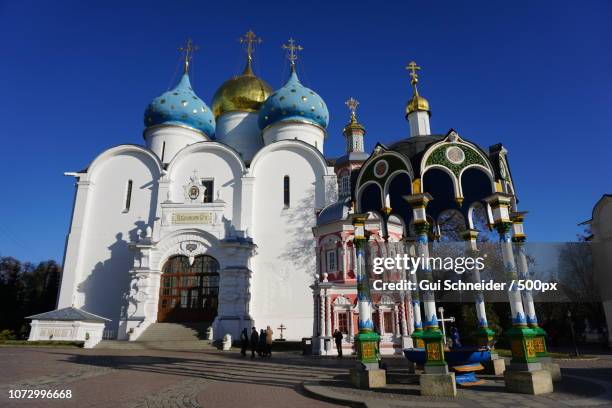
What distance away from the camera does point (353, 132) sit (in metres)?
31.2

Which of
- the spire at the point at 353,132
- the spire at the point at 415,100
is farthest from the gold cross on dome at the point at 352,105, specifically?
the spire at the point at 415,100

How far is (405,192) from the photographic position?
1182 centimetres

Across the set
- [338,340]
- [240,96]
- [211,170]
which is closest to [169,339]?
[338,340]

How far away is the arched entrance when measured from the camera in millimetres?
24047

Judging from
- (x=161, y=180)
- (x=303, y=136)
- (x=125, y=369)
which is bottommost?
(x=125, y=369)

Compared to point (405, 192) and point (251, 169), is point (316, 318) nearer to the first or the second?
point (405, 192)

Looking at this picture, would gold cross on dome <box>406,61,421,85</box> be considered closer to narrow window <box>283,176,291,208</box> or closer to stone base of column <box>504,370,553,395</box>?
stone base of column <box>504,370,553,395</box>

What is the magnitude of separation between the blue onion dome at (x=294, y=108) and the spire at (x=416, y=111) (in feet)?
57.3

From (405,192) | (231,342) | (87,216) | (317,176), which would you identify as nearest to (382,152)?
(405,192)

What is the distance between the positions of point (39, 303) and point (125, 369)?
30574 millimetres

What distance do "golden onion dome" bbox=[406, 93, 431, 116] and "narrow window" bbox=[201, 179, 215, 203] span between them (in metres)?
17.0

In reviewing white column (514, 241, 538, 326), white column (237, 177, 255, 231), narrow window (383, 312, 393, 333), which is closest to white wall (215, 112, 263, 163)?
white column (237, 177, 255, 231)

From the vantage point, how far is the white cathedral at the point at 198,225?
23.9 m

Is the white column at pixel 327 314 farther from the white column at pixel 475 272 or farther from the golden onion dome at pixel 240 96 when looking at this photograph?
the golden onion dome at pixel 240 96
